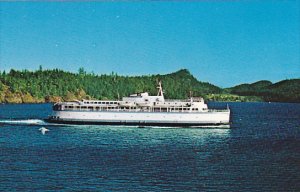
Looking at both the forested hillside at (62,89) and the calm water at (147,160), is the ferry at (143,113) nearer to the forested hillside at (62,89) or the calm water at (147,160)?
the calm water at (147,160)

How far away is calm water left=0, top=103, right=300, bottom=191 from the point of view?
31359mm

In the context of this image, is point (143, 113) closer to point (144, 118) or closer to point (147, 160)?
point (144, 118)

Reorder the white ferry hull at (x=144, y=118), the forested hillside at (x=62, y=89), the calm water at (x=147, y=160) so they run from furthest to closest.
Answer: the forested hillside at (x=62, y=89) < the white ferry hull at (x=144, y=118) < the calm water at (x=147, y=160)

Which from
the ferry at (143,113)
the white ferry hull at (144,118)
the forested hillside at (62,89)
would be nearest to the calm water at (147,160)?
the white ferry hull at (144,118)

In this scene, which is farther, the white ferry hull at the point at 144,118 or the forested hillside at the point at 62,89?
→ the forested hillside at the point at 62,89

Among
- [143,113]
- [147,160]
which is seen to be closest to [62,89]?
[143,113]

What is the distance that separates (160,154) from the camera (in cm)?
4303

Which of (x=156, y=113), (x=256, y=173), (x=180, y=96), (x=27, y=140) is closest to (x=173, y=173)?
(x=256, y=173)

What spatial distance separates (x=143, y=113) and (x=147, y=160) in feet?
83.9

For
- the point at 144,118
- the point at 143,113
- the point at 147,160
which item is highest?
the point at 143,113

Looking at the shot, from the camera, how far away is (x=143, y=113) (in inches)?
2566

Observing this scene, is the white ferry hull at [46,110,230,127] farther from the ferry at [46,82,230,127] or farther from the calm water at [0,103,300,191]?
the calm water at [0,103,300,191]

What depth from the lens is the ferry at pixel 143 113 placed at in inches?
2525

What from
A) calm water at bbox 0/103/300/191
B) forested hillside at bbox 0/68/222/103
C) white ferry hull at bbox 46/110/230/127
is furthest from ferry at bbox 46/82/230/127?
forested hillside at bbox 0/68/222/103
